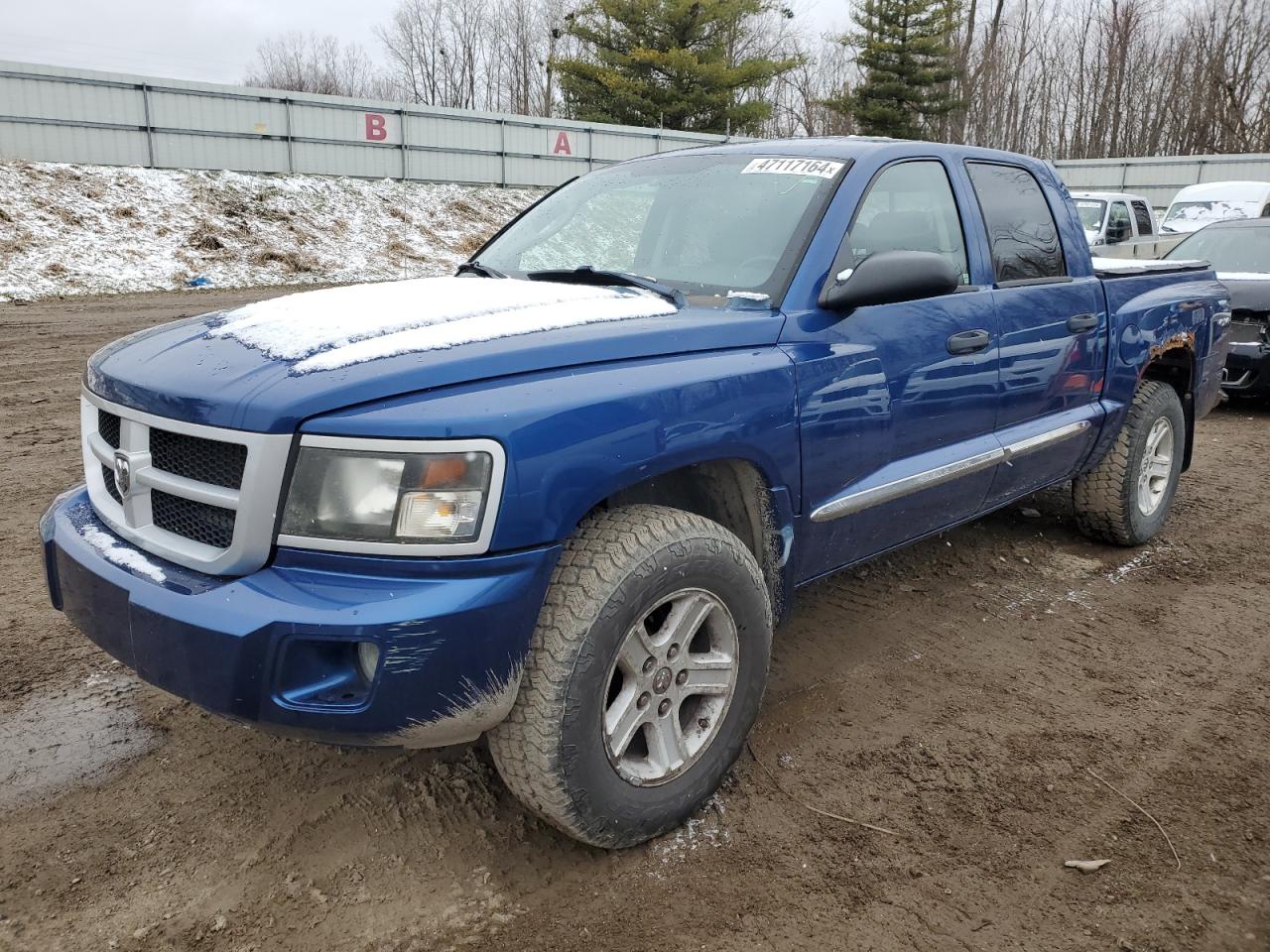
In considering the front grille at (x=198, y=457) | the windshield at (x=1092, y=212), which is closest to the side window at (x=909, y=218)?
the front grille at (x=198, y=457)

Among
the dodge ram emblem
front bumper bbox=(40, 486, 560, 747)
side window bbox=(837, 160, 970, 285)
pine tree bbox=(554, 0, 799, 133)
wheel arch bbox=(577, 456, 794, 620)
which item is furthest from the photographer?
pine tree bbox=(554, 0, 799, 133)

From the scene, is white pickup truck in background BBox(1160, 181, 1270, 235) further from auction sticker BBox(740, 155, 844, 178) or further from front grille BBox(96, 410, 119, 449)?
front grille BBox(96, 410, 119, 449)

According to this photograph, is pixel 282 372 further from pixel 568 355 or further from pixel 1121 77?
pixel 1121 77

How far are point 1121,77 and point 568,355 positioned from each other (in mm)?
49913

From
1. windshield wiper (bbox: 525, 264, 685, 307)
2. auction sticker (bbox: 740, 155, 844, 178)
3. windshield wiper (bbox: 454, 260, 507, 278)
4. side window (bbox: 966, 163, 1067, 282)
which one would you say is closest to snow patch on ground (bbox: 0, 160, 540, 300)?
windshield wiper (bbox: 454, 260, 507, 278)

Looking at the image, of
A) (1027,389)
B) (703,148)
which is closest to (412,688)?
(703,148)

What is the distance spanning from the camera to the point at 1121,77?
4325cm

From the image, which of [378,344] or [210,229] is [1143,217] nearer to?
[378,344]

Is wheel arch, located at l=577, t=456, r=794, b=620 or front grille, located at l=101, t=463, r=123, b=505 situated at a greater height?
front grille, located at l=101, t=463, r=123, b=505

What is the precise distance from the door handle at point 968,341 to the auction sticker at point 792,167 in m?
0.70

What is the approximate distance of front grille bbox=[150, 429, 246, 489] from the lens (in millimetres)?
2055

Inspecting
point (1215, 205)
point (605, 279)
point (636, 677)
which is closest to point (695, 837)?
point (636, 677)

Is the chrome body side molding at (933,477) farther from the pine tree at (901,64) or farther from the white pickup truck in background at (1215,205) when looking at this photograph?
the pine tree at (901,64)

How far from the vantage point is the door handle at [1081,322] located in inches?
154
